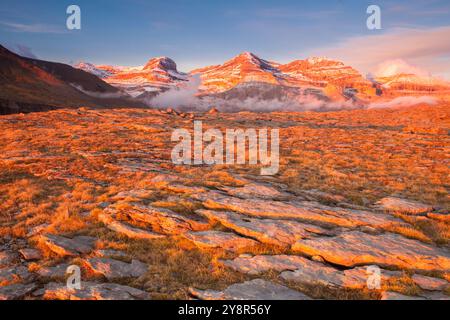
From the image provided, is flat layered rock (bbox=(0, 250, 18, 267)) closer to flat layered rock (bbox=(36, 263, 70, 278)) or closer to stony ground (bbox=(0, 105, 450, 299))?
stony ground (bbox=(0, 105, 450, 299))

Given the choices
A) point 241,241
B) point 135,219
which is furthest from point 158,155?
point 241,241

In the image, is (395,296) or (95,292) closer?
(395,296)

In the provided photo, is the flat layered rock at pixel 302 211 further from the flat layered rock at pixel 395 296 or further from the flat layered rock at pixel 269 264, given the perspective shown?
the flat layered rock at pixel 395 296

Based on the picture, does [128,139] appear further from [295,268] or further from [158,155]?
[295,268]

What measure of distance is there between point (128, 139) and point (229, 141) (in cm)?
1135

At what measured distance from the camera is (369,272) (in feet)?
29.8

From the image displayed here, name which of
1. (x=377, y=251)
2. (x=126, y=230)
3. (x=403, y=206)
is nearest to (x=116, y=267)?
(x=126, y=230)

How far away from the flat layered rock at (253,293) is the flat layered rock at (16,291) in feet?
15.7

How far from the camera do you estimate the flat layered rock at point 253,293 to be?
8.08 m

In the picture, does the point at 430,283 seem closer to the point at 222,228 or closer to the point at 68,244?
the point at 222,228

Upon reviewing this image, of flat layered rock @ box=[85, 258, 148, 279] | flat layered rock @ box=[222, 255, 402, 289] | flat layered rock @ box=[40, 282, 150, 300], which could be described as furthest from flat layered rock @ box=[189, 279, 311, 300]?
flat layered rock @ box=[85, 258, 148, 279]

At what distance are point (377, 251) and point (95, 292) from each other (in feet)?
29.8

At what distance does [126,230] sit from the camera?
12422 mm
